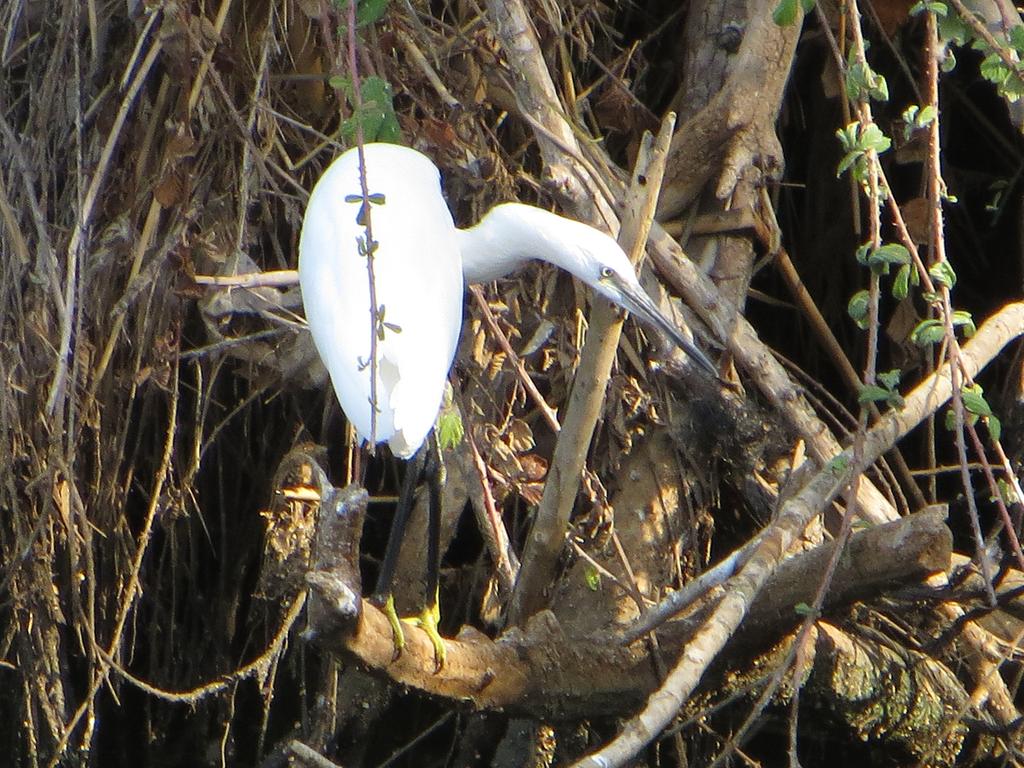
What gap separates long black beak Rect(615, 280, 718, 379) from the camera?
1.93m

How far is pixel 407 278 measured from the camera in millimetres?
1867

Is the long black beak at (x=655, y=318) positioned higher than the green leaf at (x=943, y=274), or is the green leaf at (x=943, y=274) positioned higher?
the green leaf at (x=943, y=274)

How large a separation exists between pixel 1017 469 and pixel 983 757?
45cm

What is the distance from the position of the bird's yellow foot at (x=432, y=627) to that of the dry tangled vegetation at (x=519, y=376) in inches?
1.3

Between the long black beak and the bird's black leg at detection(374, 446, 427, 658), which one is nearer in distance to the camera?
the long black beak

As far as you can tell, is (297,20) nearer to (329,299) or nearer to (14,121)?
(14,121)

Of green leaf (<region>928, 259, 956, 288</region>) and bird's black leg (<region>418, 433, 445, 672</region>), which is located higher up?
green leaf (<region>928, 259, 956, 288</region>)

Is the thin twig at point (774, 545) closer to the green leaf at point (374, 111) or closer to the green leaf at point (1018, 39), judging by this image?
the green leaf at point (1018, 39)

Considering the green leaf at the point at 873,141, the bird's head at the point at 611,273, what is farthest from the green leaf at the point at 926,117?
the bird's head at the point at 611,273

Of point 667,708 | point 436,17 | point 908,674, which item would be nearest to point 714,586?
point 667,708

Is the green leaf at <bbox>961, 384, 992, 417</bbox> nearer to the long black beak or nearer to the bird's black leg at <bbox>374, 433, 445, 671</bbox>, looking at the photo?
the long black beak

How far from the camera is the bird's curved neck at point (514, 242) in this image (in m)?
2.00

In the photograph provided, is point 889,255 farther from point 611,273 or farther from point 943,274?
point 611,273

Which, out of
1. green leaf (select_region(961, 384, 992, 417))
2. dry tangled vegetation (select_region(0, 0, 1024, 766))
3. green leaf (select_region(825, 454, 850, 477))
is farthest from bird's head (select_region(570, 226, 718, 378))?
green leaf (select_region(961, 384, 992, 417))
